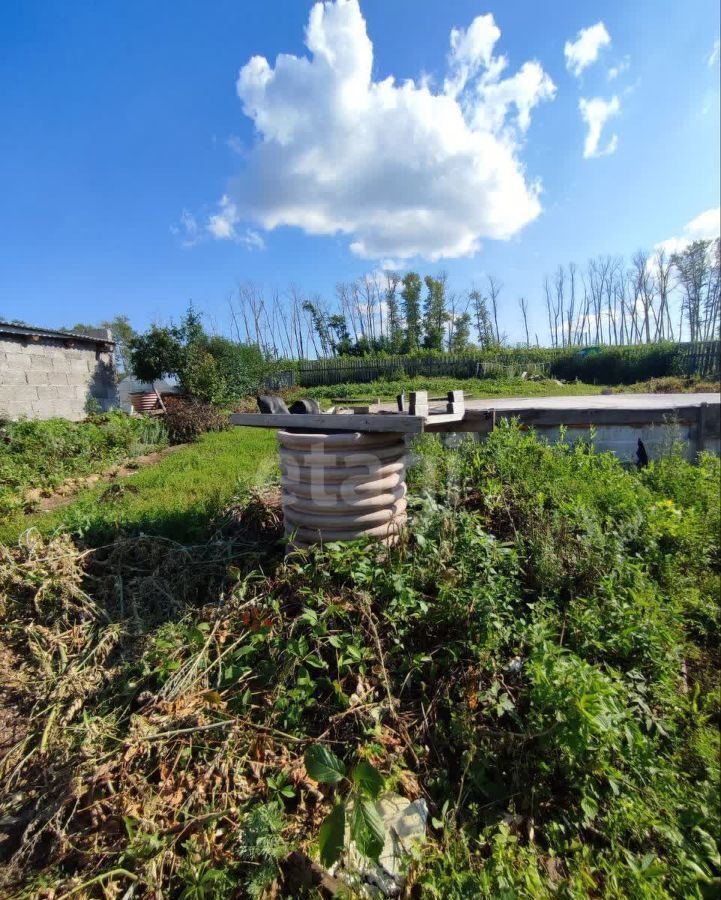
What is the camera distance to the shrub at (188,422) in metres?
10.7

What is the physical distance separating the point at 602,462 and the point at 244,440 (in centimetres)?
725

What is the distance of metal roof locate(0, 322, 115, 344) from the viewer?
9281mm

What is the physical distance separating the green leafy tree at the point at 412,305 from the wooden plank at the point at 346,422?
36.0 m

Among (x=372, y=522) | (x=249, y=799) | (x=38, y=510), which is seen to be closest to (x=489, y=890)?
(x=249, y=799)

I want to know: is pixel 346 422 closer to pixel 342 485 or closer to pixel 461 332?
pixel 342 485

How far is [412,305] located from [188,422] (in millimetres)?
32420

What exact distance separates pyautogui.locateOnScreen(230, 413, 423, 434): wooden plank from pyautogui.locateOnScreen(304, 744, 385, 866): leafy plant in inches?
58.8

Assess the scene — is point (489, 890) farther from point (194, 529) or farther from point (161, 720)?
point (194, 529)

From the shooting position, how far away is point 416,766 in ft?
5.69

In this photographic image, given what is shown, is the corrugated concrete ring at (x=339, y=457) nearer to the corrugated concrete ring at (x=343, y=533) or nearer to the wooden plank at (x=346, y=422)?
the wooden plank at (x=346, y=422)

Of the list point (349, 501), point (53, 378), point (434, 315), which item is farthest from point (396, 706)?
point (434, 315)

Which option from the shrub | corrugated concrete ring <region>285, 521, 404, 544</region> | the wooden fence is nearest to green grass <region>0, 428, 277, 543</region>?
corrugated concrete ring <region>285, 521, 404, 544</region>

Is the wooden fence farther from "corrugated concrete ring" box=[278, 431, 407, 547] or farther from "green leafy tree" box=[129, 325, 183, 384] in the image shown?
"corrugated concrete ring" box=[278, 431, 407, 547]

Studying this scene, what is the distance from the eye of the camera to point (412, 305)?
129 feet
